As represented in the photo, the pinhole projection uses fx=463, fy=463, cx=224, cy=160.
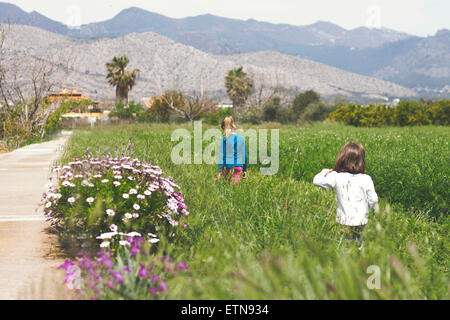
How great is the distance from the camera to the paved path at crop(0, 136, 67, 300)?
3451mm

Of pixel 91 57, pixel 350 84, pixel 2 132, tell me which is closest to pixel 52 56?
pixel 2 132

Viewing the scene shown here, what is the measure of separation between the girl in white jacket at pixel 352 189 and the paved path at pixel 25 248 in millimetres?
2662

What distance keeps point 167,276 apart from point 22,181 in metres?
7.04

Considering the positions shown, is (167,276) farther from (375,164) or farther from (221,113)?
(221,113)

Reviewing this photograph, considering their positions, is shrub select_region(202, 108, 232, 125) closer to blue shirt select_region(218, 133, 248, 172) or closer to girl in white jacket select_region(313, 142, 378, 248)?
blue shirt select_region(218, 133, 248, 172)

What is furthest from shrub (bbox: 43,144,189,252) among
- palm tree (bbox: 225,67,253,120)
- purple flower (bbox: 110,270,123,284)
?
palm tree (bbox: 225,67,253,120)

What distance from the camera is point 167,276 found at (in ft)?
9.96

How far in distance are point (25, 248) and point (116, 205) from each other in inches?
46.7

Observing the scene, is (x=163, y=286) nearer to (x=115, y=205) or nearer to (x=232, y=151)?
(x=115, y=205)

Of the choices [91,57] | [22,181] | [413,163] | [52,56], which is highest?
[91,57]

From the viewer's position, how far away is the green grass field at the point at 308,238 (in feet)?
6.33

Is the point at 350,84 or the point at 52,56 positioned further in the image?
the point at 350,84

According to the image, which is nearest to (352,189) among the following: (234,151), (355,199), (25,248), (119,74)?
(355,199)

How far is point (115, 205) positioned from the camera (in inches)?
167
